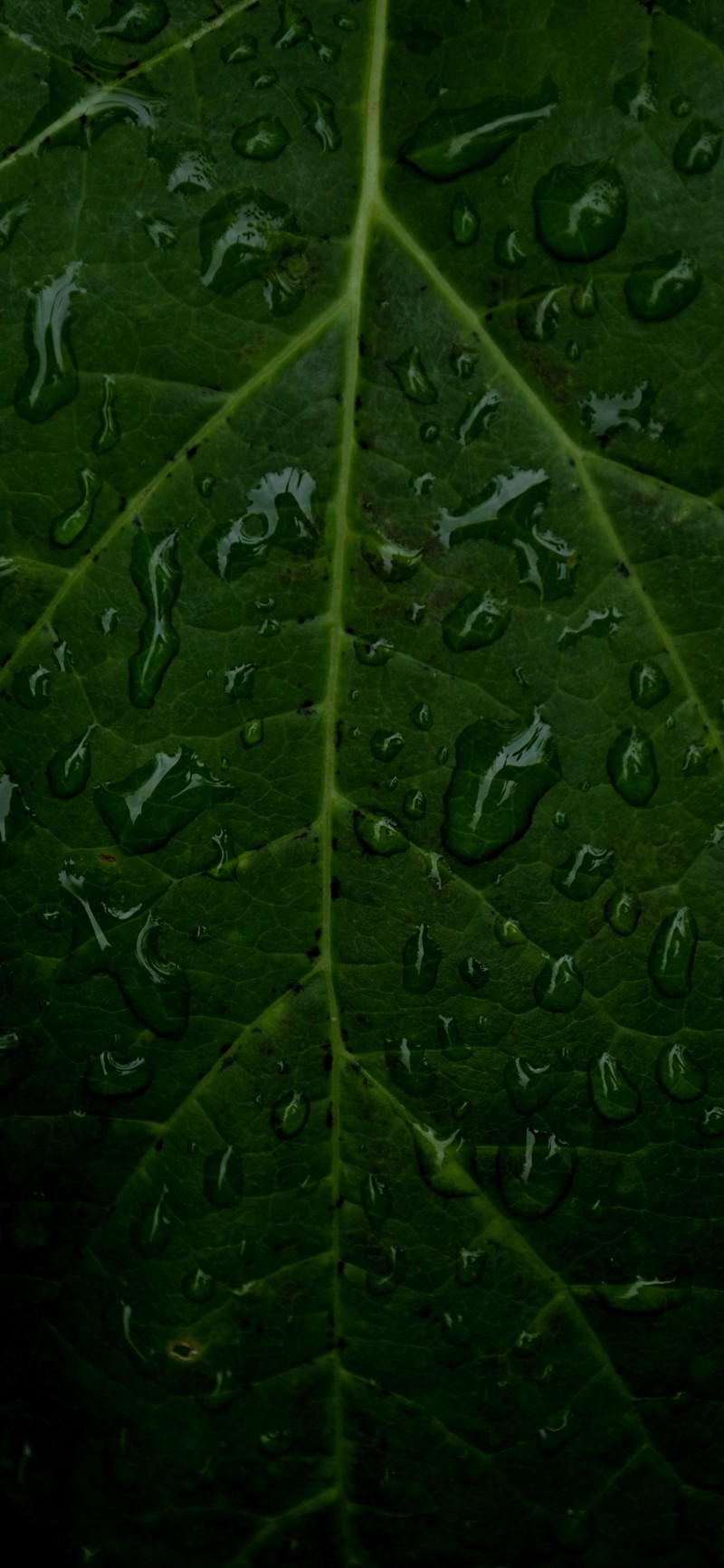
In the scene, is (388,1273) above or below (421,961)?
below

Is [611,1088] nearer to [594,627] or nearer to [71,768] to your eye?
[594,627]

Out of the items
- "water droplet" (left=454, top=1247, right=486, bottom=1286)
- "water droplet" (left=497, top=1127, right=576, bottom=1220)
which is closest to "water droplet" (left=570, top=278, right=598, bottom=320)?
"water droplet" (left=497, top=1127, right=576, bottom=1220)

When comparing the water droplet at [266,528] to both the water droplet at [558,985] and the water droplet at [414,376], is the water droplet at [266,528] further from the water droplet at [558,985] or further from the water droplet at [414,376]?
the water droplet at [558,985]

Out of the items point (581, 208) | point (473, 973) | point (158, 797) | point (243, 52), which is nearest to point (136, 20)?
point (243, 52)

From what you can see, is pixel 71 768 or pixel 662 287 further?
pixel 71 768

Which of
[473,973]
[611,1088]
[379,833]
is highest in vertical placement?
[379,833]
